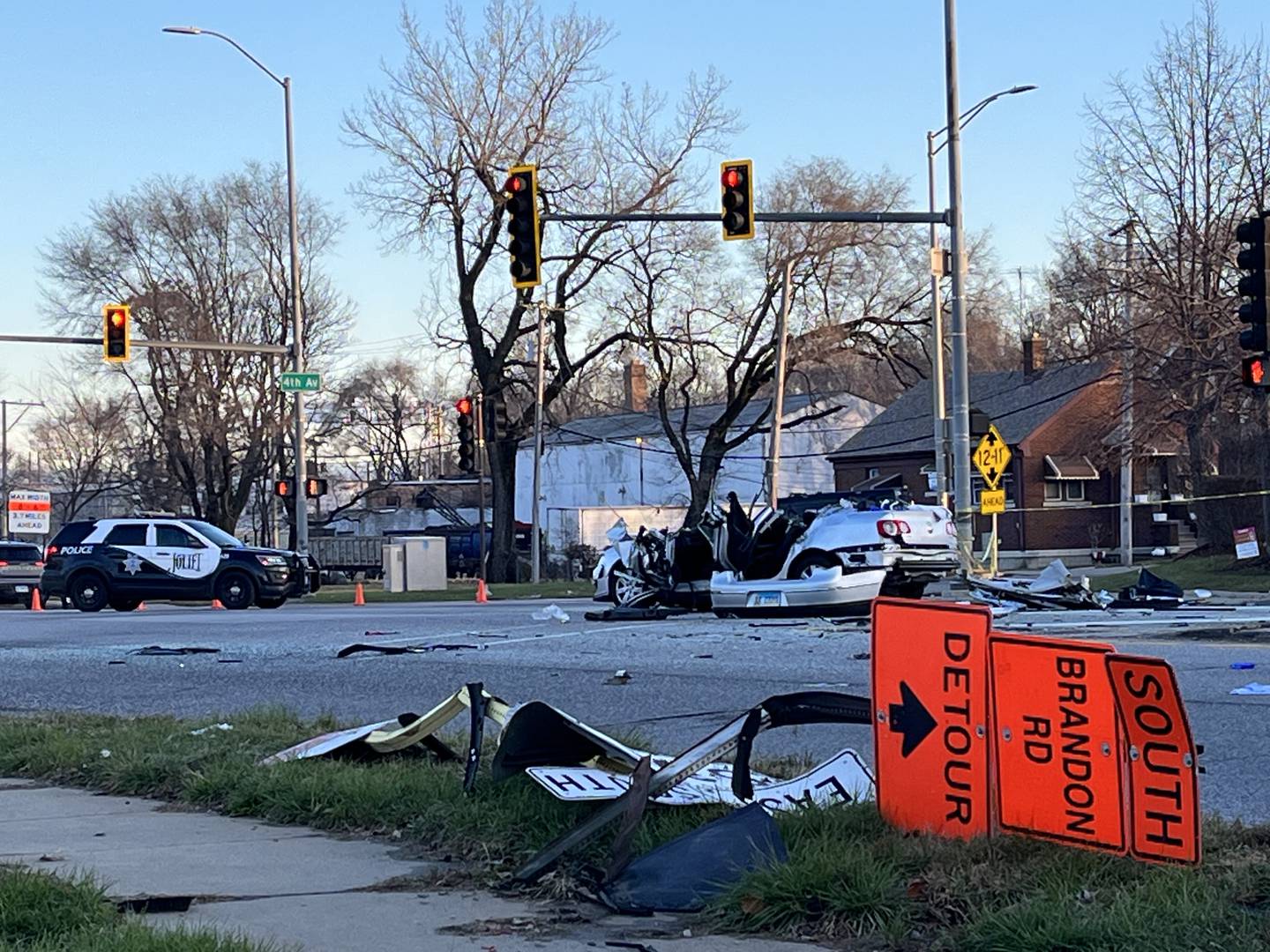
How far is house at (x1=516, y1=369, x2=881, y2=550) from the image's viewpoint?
225ft

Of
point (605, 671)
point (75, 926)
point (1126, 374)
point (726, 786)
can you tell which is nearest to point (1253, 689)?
point (605, 671)

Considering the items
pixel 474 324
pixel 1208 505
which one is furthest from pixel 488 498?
pixel 1208 505

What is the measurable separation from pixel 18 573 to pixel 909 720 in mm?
34873

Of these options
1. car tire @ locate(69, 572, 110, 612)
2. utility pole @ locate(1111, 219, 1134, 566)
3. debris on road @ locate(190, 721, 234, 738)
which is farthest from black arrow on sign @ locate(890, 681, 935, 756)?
utility pole @ locate(1111, 219, 1134, 566)

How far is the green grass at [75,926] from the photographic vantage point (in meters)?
4.46

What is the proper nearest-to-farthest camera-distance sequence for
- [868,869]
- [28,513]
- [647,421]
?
[868,869] < [28,513] < [647,421]

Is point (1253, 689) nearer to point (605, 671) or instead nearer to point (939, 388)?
point (605, 671)

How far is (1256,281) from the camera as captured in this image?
1708 cm

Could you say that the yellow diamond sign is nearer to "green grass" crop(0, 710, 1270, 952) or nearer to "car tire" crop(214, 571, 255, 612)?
"car tire" crop(214, 571, 255, 612)

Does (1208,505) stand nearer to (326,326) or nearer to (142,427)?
(326,326)

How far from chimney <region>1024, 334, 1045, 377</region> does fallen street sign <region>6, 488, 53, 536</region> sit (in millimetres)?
34517

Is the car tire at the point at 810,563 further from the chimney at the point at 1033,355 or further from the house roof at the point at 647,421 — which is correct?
the house roof at the point at 647,421

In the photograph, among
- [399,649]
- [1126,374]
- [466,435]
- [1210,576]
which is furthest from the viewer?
[466,435]

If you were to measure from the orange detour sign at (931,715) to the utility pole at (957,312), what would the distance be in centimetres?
1753
